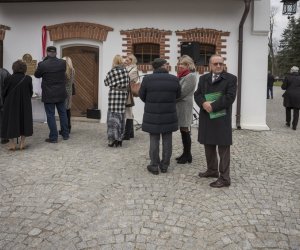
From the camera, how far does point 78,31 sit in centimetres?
1092

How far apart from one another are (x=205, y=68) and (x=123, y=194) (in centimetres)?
634

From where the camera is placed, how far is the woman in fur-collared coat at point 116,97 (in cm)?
756

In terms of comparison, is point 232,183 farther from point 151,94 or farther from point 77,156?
point 77,156

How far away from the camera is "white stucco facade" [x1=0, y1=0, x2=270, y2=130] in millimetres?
10383

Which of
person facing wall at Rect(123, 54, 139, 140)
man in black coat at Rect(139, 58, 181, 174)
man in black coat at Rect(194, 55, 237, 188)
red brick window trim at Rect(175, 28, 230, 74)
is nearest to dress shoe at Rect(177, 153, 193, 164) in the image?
man in black coat at Rect(139, 58, 181, 174)

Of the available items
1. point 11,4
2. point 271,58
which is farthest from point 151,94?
point 271,58

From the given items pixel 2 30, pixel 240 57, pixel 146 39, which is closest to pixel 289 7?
pixel 240 57

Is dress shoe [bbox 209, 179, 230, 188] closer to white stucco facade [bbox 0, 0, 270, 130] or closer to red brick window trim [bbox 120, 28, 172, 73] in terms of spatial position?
white stucco facade [bbox 0, 0, 270, 130]

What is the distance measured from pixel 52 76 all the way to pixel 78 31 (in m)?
3.43

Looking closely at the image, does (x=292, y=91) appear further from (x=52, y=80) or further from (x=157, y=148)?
(x=52, y=80)

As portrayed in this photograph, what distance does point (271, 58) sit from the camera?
60844mm

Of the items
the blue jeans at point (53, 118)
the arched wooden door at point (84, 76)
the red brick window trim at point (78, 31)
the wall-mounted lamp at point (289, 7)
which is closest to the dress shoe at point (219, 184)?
the blue jeans at point (53, 118)

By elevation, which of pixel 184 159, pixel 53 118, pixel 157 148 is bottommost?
pixel 184 159

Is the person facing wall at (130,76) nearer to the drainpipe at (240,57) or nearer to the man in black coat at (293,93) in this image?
the drainpipe at (240,57)
